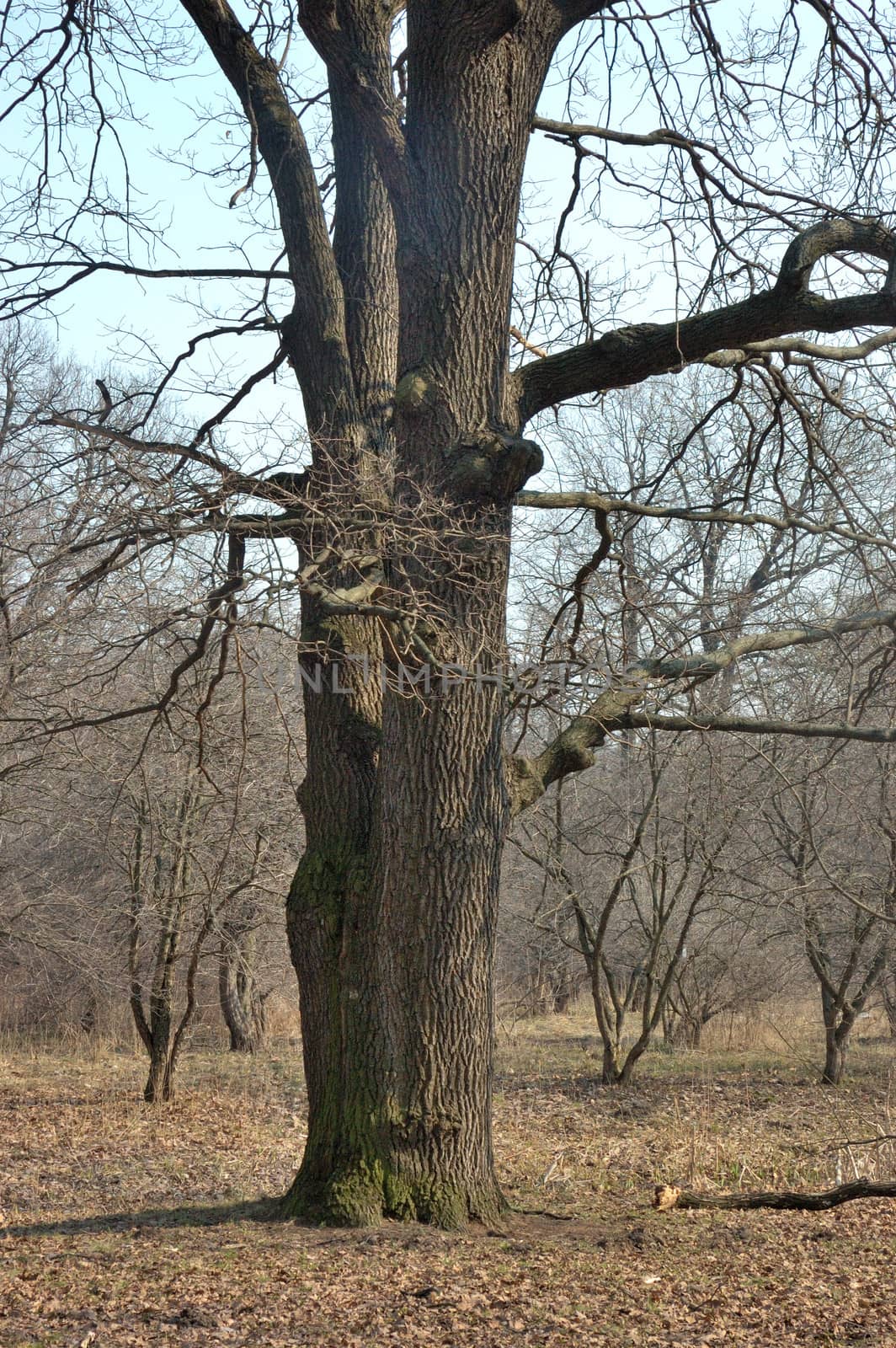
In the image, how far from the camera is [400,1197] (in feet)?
16.3

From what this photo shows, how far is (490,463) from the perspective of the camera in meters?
5.16

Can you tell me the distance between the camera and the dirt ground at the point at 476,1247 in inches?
152

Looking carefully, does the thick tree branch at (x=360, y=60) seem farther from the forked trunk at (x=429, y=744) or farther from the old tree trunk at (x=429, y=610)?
the forked trunk at (x=429, y=744)

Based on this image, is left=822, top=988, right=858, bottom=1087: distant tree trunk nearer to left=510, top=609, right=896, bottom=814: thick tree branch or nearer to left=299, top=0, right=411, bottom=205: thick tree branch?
left=510, top=609, right=896, bottom=814: thick tree branch

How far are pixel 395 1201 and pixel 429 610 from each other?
2.67 meters

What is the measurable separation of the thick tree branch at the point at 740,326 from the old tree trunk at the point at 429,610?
11 mm

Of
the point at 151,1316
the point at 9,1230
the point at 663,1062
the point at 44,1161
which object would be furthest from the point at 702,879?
the point at 151,1316

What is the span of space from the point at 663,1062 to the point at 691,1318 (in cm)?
1030

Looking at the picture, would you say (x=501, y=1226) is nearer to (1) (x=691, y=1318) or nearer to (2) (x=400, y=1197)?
(2) (x=400, y=1197)

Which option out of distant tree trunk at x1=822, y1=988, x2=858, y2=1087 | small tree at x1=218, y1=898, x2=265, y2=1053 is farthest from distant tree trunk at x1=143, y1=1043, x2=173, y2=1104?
distant tree trunk at x1=822, y1=988, x2=858, y2=1087

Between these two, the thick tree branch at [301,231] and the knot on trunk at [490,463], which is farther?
the thick tree branch at [301,231]

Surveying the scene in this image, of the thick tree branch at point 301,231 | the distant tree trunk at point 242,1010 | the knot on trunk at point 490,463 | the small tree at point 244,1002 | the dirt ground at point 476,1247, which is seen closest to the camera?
the dirt ground at point 476,1247

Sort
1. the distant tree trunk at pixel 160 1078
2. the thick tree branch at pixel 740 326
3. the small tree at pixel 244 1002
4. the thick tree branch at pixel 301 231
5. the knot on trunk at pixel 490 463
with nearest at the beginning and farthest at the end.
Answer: the thick tree branch at pixel 740 326 → the knot on trunk at pixel 490 463 → the thick tree branch at pixel 301 231 → the distant tree trunk at pixel 160 1078 → the small tree at pixel 244 1002

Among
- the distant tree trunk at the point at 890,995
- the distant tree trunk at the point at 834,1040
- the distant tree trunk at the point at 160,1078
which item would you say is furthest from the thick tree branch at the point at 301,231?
the distant tree trunk at the point at 890,995
